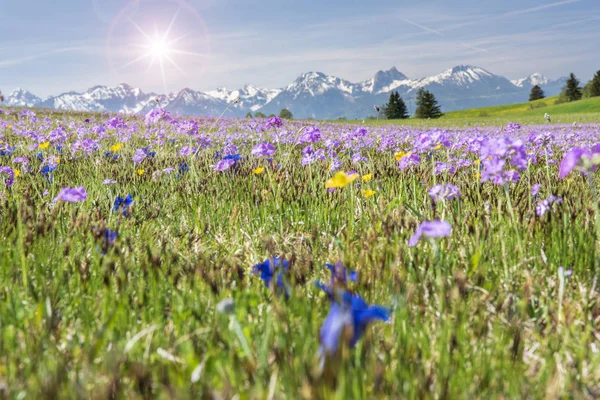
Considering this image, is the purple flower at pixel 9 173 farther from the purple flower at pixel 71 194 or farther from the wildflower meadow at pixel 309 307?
the purple flower at pixel 71 194

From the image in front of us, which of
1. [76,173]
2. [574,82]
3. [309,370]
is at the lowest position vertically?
[309,370]

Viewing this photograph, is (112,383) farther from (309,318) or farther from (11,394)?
(309,318)

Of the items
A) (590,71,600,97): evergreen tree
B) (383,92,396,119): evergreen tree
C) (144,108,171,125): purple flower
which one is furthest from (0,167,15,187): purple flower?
(590,71,600,97): evergreen tree

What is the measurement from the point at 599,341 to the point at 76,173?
5.45 m

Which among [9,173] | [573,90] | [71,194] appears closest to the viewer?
[71,194]

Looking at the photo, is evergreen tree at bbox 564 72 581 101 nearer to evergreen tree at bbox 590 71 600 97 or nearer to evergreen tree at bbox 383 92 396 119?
evergreen tree at bbox 590 71 600 97

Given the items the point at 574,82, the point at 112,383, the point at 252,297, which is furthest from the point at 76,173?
the point at 574,82

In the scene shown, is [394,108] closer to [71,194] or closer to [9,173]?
[9,173]

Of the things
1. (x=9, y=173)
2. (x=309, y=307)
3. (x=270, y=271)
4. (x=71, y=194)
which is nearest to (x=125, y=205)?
(x=71, y=194)

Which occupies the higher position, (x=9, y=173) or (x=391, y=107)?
(x=391, y=107)

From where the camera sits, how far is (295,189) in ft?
13.3

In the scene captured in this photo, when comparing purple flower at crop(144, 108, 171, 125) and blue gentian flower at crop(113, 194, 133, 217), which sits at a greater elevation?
purple flower at crop(144, 108, 171, 125)

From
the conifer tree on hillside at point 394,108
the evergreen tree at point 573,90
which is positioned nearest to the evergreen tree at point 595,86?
the evergreen tree at point 573,90

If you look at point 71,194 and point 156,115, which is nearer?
point 71,194
